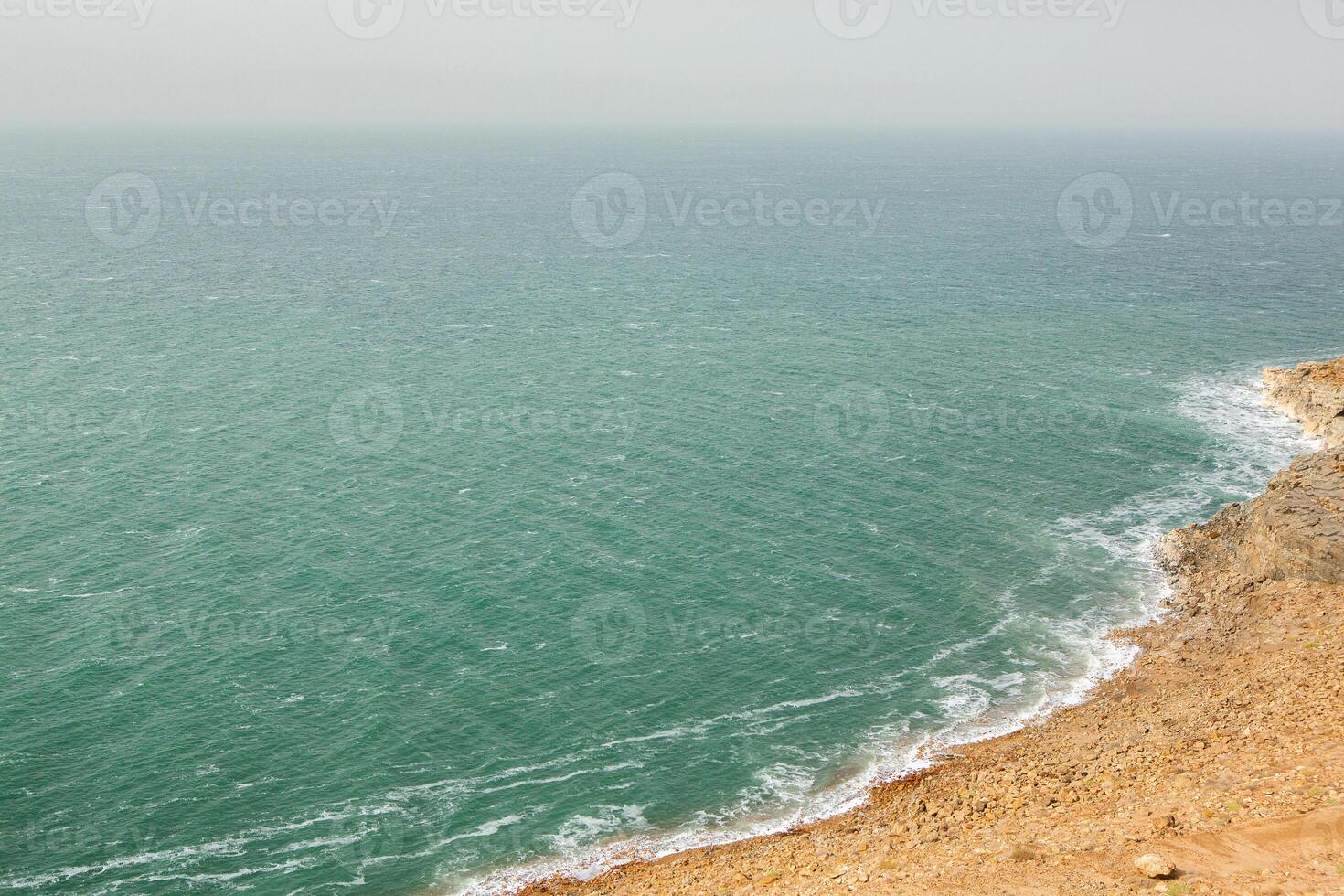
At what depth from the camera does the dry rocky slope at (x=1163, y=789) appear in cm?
4178

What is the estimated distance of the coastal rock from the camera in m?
39.9

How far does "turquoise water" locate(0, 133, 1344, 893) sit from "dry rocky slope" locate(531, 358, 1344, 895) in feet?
10.2

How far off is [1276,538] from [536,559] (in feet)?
169

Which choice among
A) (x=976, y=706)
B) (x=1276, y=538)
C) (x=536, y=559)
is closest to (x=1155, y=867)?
(x=976, y=706)

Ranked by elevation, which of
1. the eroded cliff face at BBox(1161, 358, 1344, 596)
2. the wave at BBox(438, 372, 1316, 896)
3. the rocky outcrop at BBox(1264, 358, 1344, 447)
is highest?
the rocky outcrop at BBox(1264, 358, 1344, 447)

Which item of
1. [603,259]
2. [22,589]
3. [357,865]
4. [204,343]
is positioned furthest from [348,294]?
[357,865]

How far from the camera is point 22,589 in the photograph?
231 feet

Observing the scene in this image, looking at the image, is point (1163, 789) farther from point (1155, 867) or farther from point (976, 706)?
point (976, 706)

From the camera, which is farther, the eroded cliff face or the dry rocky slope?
the eroded cliff face

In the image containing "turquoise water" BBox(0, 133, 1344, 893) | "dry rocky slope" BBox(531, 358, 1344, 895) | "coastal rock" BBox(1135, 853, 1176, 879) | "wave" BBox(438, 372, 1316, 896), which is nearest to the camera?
"coastal rock" BBox(1135, 853, 1176, 879)

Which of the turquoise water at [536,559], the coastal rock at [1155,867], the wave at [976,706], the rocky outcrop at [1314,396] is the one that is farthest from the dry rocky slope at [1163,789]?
the rocky outcrop at [1314,396]

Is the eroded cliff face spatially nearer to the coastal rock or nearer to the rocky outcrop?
the rocky outcrop

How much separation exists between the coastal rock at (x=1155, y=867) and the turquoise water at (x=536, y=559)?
16378mm

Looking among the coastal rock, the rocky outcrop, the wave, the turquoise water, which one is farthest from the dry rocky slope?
the rocky outcrop
